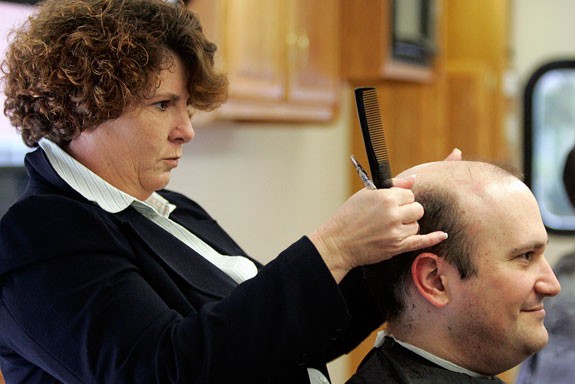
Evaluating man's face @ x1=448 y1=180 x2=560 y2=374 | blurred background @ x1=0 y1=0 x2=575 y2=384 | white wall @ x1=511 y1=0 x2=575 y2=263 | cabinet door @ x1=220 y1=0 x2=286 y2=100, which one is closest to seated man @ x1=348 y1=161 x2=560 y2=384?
man's face @ x1=448 y1=180 x2=560 y2=374

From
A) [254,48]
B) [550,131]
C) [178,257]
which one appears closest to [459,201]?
[178,257]

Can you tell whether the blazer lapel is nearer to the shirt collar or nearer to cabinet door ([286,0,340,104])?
the shirt collar

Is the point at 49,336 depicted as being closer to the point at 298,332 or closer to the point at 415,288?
the point at 298,332

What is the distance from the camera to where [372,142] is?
1324 mm

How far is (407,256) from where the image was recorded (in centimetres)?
145

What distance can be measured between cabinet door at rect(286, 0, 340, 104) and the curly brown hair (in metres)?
1.69

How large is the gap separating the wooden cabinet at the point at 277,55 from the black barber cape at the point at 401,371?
1.41 meters

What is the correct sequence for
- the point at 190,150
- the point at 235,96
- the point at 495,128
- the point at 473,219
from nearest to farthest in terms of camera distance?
the point at 473,219
the point at 235,96
the point at 190,150
the point at 495,128

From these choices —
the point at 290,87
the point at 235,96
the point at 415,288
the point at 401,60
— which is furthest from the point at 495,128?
the point at 415,288

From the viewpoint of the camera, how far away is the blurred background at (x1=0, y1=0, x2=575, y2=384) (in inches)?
117

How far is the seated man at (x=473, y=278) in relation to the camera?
1.41 m

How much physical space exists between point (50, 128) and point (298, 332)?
597 mm

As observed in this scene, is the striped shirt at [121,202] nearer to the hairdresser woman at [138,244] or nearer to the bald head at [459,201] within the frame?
the hairdresser woman at [138,244]

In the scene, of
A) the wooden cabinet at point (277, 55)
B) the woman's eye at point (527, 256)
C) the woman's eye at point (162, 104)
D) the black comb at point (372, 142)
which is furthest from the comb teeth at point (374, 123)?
the wooden cabinet at point (277, 55)
